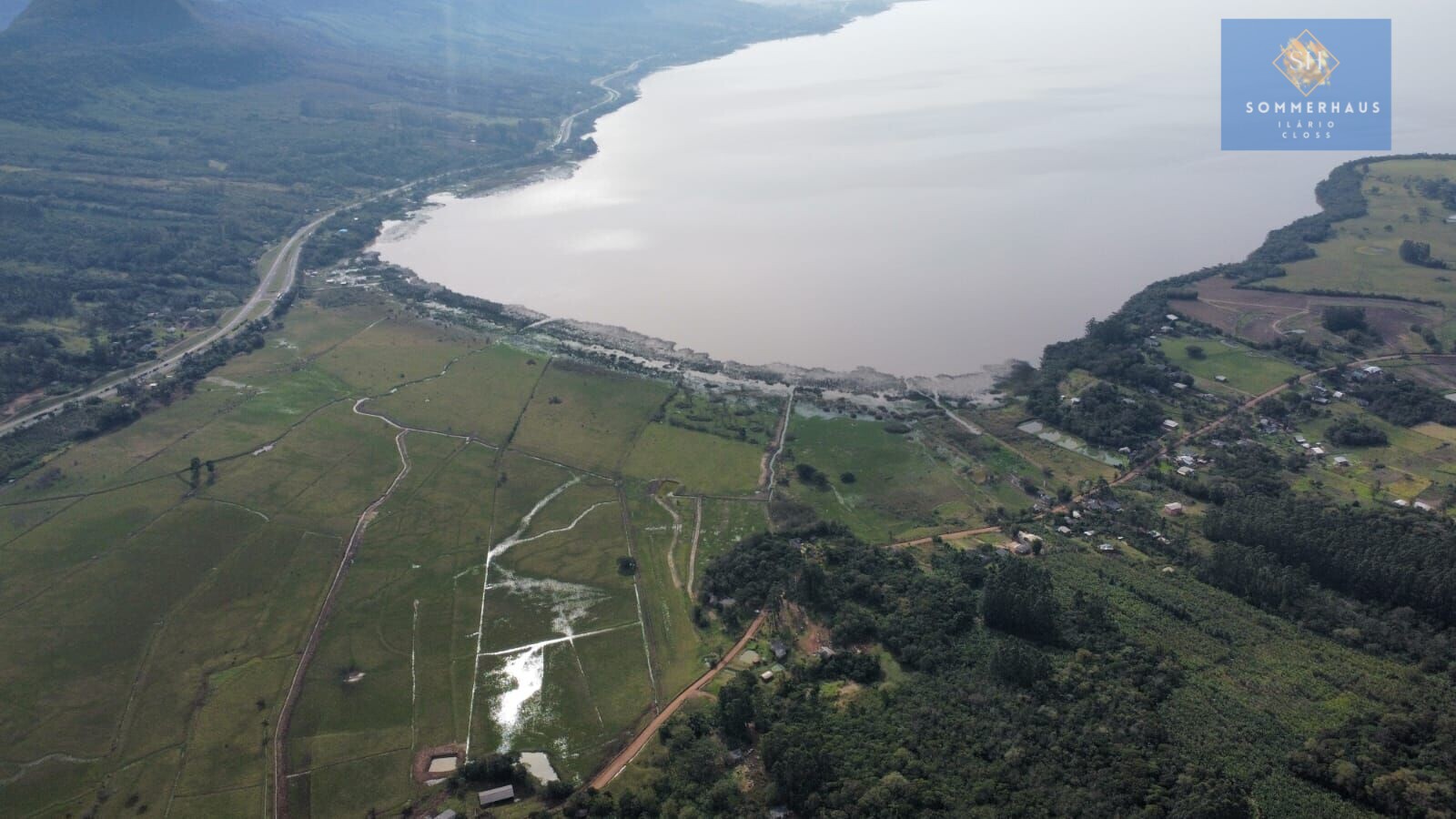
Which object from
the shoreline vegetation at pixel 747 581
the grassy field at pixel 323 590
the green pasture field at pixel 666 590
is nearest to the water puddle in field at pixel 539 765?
the shoreline vegetation at pixel 747 581

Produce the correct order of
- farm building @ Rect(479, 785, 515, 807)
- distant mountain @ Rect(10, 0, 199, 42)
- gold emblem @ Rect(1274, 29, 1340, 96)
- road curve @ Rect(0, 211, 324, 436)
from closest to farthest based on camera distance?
farm building @ Rect(479, 785, 515, 807) → road curve @ Rect(0, 211, 324, 436) → gold emblem @ Rect(1274, 29, 1340, 96) → distant mountain @ Rect(10, 0, 199, 42)

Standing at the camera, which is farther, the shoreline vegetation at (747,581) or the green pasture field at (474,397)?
the green pasture field at (474,397)

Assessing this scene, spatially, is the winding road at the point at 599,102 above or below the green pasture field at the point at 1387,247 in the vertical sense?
above

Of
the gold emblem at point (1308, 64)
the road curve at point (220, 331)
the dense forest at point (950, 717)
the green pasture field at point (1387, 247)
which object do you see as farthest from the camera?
the gold emblem at point (1308, 64)

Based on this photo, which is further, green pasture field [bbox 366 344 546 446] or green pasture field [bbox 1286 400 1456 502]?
green pasture field [bbox 366 344 546 446]

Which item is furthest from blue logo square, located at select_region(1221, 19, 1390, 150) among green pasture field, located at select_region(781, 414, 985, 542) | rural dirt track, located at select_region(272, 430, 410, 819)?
rural dirt track, located at select_region(272, 430, 410, 819)

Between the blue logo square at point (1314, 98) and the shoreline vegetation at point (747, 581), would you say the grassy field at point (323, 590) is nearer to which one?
the shoreline vegetation at point (747, 581)

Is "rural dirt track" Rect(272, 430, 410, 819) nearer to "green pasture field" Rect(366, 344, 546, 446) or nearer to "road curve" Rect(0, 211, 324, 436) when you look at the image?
"green pasture field" Rect(366, 344, 546, 446)

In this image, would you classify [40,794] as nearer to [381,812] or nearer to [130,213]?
[381,812]
